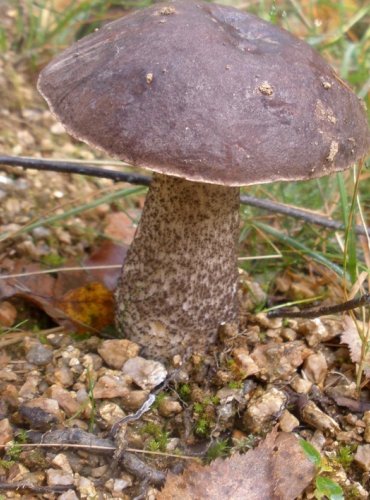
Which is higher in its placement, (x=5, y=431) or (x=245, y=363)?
(x=245, y=363)

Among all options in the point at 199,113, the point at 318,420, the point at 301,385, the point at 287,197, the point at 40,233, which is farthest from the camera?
the point at 287,197

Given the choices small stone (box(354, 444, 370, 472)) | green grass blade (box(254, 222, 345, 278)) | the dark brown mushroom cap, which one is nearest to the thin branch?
small stone (box(354, 444, 370, 472))

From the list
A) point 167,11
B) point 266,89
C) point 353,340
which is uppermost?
point 167,11

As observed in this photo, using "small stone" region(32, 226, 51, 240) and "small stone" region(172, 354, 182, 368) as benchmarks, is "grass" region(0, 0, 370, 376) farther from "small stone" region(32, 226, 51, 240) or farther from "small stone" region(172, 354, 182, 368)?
"small stone" region(172, 354, 182, 368)

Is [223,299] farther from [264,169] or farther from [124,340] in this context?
[264,169]

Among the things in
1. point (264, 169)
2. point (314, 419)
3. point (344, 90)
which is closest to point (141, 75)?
point (264, 169)

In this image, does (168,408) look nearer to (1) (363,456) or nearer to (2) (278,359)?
(2) (278,359)

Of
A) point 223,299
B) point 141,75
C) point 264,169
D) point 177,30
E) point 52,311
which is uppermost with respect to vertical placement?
point 177,30

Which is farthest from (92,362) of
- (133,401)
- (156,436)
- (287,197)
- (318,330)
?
(287,197)
